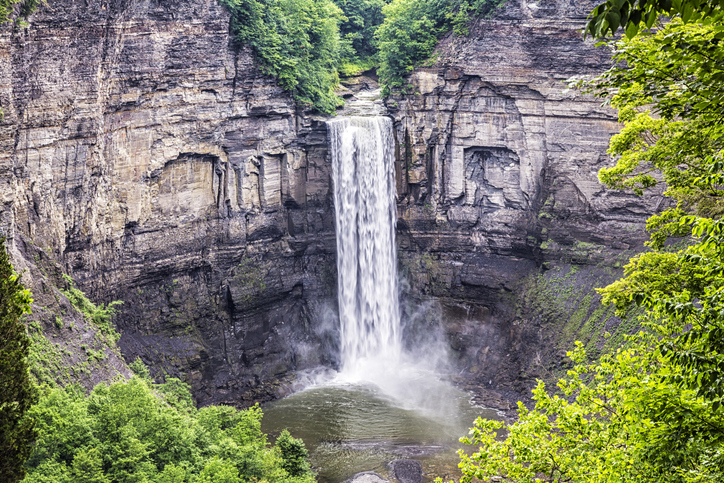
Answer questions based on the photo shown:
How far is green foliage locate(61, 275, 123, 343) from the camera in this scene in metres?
31.5

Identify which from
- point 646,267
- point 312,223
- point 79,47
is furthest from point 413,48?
point 646,267

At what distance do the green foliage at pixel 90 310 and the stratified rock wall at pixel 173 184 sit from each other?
1.43m

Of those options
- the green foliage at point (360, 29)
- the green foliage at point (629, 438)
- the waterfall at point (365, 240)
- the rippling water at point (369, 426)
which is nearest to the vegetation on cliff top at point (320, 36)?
the waterfall at point (365, 240)

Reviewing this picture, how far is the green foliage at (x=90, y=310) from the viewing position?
31.5 metres

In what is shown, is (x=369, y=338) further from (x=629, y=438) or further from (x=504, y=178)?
(x=629, y=438)

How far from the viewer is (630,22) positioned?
5887mm

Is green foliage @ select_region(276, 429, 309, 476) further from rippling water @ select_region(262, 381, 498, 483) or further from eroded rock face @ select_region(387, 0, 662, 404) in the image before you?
eroded rock face @ select_region(387, 0, 662, 404)

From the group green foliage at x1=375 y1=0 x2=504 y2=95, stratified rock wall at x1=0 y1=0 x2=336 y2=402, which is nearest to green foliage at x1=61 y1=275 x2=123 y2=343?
stratified rock wall at x1=0 y1=0 x2=336 y2=402

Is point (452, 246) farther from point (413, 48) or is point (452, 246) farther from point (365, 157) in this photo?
point (413, 48)

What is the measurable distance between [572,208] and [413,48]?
15.4 m

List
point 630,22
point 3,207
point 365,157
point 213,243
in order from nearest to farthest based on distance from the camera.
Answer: point 630,22, point 3,207, point 213,243, point 365,157

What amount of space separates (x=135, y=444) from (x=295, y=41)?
30.4m

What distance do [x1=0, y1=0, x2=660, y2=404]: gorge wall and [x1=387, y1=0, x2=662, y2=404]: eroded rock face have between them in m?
0.11

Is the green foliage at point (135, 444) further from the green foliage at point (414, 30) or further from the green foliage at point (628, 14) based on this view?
the green foliage at point (414, 30)
